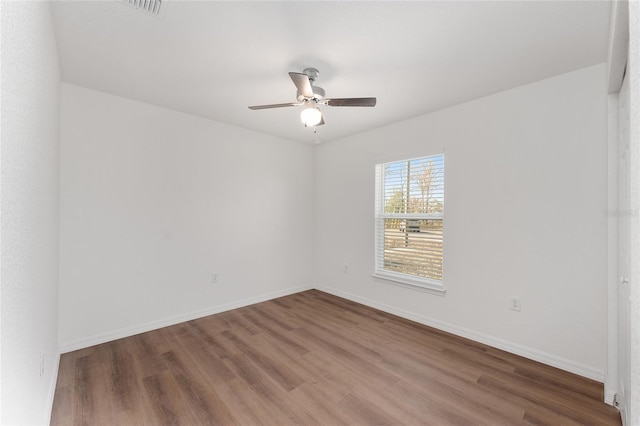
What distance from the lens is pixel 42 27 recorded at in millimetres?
1464

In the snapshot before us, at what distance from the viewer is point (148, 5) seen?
1672mm

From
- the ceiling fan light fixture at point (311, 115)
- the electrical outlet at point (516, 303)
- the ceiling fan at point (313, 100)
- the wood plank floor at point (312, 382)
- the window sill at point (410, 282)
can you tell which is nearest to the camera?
the wood plank floor at point (312, 382)

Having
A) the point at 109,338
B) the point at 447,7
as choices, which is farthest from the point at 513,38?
the point at 109,338

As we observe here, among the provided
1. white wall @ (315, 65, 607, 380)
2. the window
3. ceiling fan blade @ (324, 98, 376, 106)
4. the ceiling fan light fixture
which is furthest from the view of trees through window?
the ceiling fan light fixture

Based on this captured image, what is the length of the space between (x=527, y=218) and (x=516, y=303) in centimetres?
81

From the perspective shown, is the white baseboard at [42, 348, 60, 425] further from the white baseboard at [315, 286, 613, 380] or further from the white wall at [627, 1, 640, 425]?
the white baseboard at [315, 286, 613, 380]

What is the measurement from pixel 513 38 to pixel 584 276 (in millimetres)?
1964

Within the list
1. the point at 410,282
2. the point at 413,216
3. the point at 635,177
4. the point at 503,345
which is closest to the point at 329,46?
the point at 635,177

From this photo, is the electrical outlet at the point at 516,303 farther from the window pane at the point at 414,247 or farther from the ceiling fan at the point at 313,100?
the ceiling fan at the point at 313,100

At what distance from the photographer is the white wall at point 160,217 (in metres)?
2.69

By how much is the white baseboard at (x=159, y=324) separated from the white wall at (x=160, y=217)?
11mm

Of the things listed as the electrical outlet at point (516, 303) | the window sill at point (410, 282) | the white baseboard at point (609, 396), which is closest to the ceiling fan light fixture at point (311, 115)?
the window sill at point (410, 282)

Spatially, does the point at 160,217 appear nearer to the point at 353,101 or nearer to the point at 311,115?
the point at 311,115

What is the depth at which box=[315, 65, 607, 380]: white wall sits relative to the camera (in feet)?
7.39
